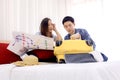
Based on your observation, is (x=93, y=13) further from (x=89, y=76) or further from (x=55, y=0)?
(x=89, y=76)

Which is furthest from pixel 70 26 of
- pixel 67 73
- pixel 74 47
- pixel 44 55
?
pixel 67 73

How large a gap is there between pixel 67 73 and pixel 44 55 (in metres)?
0.82

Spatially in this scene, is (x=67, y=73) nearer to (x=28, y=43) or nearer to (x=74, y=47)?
(x=74, y=47)

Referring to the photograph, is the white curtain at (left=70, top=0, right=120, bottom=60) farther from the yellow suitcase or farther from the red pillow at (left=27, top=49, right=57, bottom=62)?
the yellow suitcase

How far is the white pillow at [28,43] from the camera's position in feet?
5.57

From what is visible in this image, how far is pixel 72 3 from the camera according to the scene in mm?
3588

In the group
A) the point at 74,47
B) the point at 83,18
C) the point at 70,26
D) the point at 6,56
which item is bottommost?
the point at 6,56

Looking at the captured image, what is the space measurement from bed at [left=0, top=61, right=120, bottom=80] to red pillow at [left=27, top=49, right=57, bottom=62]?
58 cm

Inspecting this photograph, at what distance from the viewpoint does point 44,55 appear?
5.80 ft

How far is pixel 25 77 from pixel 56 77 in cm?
20

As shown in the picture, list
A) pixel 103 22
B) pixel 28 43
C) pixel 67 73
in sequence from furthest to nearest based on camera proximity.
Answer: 1. pixel 103 22
2. pixel 28 43
3. pixel 67 73

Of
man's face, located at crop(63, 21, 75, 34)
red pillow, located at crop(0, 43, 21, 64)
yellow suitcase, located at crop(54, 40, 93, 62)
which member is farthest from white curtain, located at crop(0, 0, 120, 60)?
yellow suitcase, located at crop(54, 40, 93, 62)

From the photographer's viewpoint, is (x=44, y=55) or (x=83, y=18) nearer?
(x=44, y=55)

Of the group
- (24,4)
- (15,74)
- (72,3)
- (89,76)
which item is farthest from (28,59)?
(72,3)
